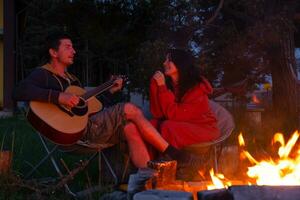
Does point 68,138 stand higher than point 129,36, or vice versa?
point 129,36

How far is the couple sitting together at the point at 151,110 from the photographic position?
420 cm

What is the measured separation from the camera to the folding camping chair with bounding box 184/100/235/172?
4.45 meters

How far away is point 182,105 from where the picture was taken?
4504 millimetres

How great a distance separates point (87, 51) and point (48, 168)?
9.74ft

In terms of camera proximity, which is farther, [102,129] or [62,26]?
[62,26]

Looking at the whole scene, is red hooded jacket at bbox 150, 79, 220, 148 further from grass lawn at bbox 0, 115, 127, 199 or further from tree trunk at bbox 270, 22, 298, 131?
tree trunk at bbox 270, 22, 298, 131

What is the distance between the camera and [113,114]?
4.34m

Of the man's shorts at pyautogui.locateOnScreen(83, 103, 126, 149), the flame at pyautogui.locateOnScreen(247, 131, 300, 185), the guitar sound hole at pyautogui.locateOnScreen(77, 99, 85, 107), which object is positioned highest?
the guitar sound hole at pyautogui.locateOnScreen(77, 99, 85, 107)

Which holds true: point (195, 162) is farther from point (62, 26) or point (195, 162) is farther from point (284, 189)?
point (62, 26)

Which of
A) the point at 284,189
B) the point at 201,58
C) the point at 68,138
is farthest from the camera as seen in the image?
the point at 201,58

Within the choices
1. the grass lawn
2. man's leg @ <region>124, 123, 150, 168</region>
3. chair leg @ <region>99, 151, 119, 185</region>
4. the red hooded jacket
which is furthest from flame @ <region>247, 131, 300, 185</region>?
chair leg @ <region>99, 151, 119, 185</region>

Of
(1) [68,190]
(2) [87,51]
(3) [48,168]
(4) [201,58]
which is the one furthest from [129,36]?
(1) [68,190]

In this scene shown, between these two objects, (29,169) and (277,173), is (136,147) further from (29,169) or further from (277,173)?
(29,169)

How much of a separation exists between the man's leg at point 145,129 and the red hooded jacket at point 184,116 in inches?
5.0
